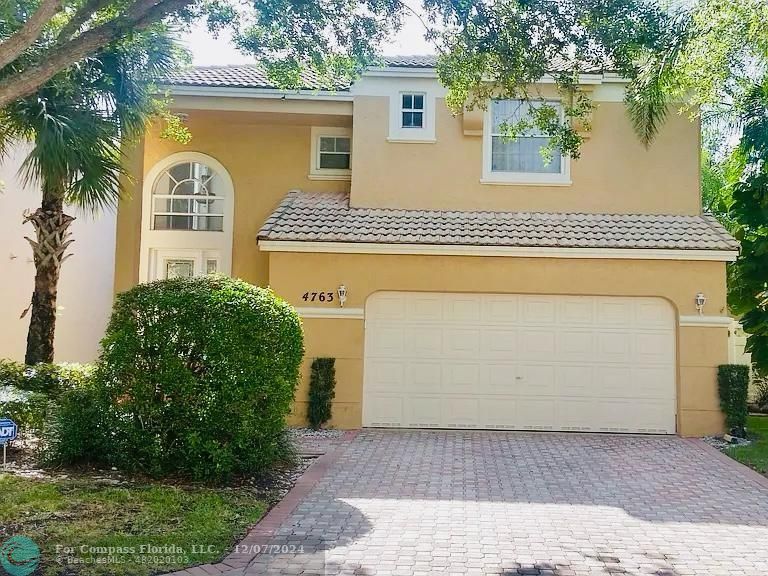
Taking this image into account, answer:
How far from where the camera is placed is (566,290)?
12.2 meters

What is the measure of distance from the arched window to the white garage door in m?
4.90

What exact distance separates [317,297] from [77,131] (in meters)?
4.81

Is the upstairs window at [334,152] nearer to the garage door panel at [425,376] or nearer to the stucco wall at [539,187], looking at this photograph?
the stucco wall at [539,187]

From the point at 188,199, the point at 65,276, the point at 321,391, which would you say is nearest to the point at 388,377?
the point at 321,391

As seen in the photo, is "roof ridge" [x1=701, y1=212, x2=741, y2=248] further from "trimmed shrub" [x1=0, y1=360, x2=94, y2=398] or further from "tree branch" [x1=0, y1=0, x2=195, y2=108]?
"trimmed shrub" [x1=0, y1=360, x2=94, y2=398]

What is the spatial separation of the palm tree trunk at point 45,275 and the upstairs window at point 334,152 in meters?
5.59

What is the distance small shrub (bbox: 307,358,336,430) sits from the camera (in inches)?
472

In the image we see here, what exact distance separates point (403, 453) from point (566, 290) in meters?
4.42

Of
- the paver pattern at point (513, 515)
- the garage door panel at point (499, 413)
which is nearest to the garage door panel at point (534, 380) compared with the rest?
the garage door panel at point (499, 413)

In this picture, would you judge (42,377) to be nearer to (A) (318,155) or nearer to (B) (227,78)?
(A) (318,155)

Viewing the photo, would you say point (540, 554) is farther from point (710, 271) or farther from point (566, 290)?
point (710, 271)

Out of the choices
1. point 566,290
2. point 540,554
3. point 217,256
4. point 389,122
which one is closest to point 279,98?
point 389,122

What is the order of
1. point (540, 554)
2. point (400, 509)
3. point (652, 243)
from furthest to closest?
point (652, 243), point (400, 509), point (540, 554)

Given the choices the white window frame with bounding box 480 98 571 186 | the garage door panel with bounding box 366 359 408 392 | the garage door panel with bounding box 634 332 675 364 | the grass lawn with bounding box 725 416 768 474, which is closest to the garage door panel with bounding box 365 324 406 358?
the garage door panel with bounding box 366 359 408 392
